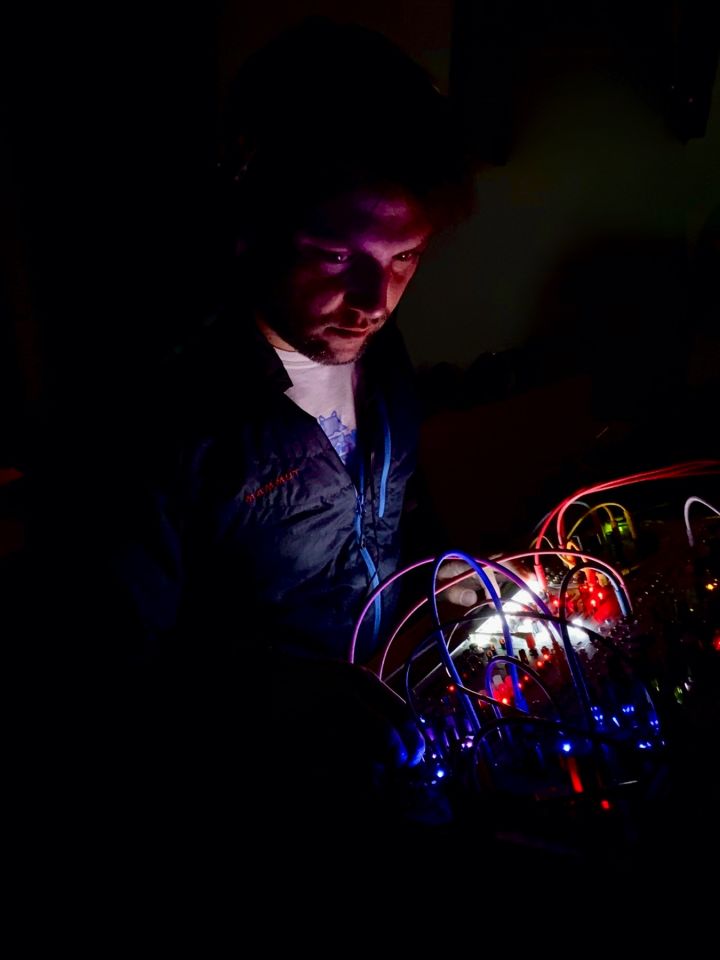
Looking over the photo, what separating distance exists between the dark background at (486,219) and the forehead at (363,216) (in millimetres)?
920

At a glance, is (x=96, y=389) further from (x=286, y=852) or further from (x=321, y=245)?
(x=286, y=852)

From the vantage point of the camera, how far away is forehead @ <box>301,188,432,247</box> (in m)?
1.22

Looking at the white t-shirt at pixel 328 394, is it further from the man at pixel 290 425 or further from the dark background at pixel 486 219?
the dark background at pixel 486 219

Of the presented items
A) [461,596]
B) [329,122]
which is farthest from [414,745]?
[329,122]

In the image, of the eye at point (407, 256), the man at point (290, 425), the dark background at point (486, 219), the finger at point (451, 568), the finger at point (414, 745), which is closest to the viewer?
the finger at point (414, 745)

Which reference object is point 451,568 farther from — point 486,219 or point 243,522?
point 486,219

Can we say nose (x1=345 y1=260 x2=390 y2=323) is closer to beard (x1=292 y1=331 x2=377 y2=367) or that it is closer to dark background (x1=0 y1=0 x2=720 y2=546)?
beard (x1=292 y1=331 x2=377 y2=367)

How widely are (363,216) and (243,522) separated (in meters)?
0.74

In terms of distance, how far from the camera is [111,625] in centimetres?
132

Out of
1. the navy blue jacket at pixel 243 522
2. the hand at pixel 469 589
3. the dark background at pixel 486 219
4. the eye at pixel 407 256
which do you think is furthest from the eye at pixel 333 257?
the dark background at pixel 486 219

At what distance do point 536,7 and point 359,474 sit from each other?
8.61 feet

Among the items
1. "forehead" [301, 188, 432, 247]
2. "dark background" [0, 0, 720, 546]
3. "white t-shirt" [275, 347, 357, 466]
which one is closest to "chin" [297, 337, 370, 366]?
"white t-shirt" [275, 347, 357, 466]

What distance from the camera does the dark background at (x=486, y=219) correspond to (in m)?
2.31

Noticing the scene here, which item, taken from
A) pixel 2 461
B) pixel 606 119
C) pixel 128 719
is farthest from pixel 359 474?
pixel 606 119
